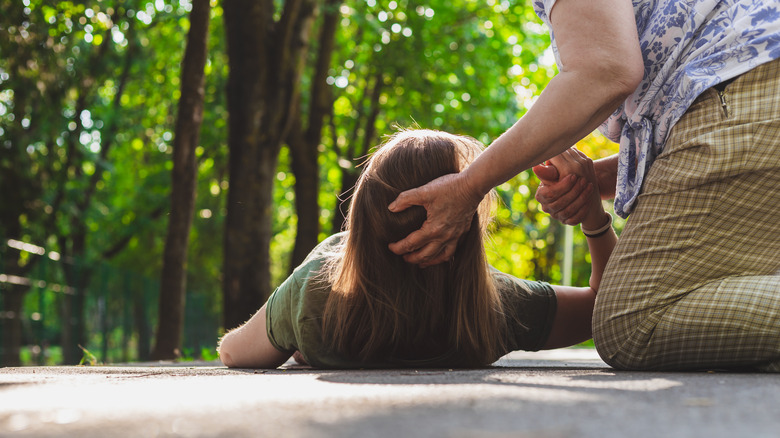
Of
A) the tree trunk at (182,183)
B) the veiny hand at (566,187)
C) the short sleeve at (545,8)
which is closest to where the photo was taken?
the short sleeve at (545,8)

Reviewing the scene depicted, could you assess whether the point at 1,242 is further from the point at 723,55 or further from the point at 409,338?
the point at 723,55

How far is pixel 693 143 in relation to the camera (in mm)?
3092

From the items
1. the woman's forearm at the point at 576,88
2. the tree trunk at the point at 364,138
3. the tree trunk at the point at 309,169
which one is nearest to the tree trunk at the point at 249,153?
the tree trunk at the point at 309,169

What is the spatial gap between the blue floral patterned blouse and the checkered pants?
66mm

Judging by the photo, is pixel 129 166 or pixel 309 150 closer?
pixel 309 150

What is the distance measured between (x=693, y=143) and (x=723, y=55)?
347mm

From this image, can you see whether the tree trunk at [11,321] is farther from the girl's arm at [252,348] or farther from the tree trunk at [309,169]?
the girl's arm at [252,348]

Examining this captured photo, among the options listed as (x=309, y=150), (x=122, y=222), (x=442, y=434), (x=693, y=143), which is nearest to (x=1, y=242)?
(x=309, y=150)

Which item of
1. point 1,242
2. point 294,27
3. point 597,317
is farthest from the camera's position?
point 1,242

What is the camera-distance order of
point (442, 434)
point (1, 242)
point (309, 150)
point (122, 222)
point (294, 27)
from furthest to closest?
1. point (122, 222)
2. point (309, 150)
3. point (1, 242)
4. point (294, 27)
5. point (442, 434)

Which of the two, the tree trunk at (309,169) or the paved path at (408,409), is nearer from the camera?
the paved path at (408,409)

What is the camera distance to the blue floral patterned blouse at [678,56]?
309 cm

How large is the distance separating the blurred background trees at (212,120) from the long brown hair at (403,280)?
5690mm

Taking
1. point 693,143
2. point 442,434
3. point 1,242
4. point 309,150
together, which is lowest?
point 442,434
